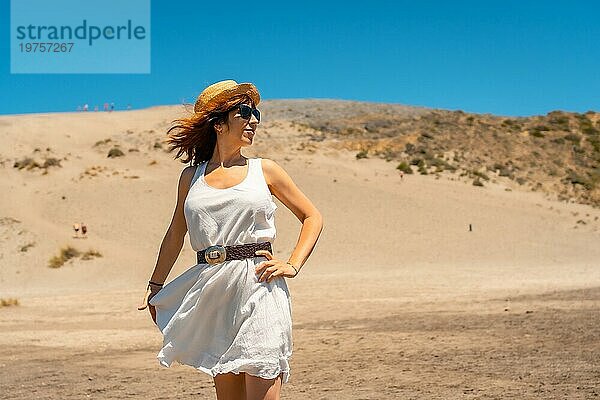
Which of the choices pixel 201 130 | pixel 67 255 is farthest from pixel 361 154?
pixel 201 130

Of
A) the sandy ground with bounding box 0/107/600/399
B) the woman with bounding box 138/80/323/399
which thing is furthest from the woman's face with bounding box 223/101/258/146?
the sandy ground with bounding box 0/107/600/399

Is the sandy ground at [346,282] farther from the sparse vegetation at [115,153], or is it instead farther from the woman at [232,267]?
the woman at [232,267]

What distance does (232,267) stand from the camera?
392 centimetres

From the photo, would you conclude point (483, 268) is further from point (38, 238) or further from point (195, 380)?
point (195, 380)

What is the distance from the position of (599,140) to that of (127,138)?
90.7 ft

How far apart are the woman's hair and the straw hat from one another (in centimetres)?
2

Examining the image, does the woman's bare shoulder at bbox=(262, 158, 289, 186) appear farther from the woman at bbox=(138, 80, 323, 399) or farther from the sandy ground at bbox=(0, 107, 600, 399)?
the sandy ground at bbox=(0, 107, 600, 399)

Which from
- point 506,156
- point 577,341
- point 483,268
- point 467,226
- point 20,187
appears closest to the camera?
point 577,341

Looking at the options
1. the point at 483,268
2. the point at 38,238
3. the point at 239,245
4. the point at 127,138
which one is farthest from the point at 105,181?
the point at 239,245

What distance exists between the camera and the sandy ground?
8.40 meters

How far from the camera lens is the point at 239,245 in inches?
155

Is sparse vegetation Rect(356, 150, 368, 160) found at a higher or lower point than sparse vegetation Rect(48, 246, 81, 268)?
higher

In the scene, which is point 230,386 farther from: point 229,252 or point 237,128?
point 237,128

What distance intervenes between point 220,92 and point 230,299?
95cm
